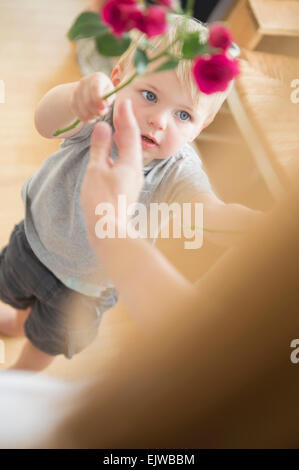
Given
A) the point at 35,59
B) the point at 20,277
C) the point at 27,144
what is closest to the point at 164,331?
the point at 20,277

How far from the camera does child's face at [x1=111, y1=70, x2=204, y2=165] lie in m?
0.33

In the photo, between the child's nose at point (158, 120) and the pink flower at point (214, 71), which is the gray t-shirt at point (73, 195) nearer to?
the child's nose at point (158, 120)

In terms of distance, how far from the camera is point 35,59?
3.43ft

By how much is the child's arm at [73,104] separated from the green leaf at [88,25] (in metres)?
0.05

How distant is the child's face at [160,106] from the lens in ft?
1.07

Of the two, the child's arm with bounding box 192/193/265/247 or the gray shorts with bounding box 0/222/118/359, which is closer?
the child's arm with bounding box 192/193/265/247

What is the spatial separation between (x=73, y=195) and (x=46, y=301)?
0.52 ft

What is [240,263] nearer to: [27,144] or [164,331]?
[164,331]

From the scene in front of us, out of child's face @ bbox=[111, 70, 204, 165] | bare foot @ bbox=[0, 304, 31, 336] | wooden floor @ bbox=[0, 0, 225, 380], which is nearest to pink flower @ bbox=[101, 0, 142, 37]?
child's face @ bbox=[111, 70, 204, 165]

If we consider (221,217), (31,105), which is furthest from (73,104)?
(31,105)

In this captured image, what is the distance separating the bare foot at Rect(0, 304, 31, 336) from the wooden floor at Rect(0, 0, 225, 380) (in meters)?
0.02

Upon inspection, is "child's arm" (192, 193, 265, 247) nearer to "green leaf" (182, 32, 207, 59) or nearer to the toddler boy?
the toddler boy

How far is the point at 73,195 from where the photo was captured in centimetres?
45

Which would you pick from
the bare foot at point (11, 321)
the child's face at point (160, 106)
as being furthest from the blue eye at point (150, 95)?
the bare foot at point (11, 321)
